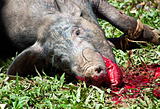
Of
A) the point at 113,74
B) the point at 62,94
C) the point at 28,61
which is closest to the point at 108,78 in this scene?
the point at 113,74

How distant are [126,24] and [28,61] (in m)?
1.31

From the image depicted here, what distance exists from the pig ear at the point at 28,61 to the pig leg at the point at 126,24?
41.4 inches

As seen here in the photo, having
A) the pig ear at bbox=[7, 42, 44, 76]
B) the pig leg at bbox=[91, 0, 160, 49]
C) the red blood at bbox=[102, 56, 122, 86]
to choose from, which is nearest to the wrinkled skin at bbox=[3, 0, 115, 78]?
the pig ear at bbox=[7, 42, 44, 76]

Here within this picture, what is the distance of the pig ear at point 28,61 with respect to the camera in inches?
164

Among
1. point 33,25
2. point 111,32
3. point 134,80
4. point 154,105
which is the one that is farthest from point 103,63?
point 111,32

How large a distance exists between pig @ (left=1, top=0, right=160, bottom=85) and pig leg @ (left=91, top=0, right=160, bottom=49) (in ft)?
0.52

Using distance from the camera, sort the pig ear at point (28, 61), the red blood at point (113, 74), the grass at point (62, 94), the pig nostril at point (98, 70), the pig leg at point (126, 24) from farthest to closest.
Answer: the pig leg at point (126, 24)
the pig ear at point (28, 61)
the red blood at point (113, 74)
the pig nostril at point (98, 70)
the grass at point (62, 94)

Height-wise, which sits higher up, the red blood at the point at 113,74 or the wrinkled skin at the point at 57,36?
the wrinkled skin at the point at 57,36

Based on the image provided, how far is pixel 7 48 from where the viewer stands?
4777mm

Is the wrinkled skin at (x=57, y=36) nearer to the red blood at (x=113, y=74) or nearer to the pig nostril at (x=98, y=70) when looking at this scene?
the pig nostril at (x=98, y=70)

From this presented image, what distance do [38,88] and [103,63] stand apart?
1.99ft

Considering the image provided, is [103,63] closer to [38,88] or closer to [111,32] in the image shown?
[38,88]

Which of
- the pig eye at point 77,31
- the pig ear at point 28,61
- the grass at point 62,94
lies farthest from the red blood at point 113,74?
the pig ear at point 28,61

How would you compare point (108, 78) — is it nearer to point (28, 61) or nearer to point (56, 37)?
point (56, 37)
